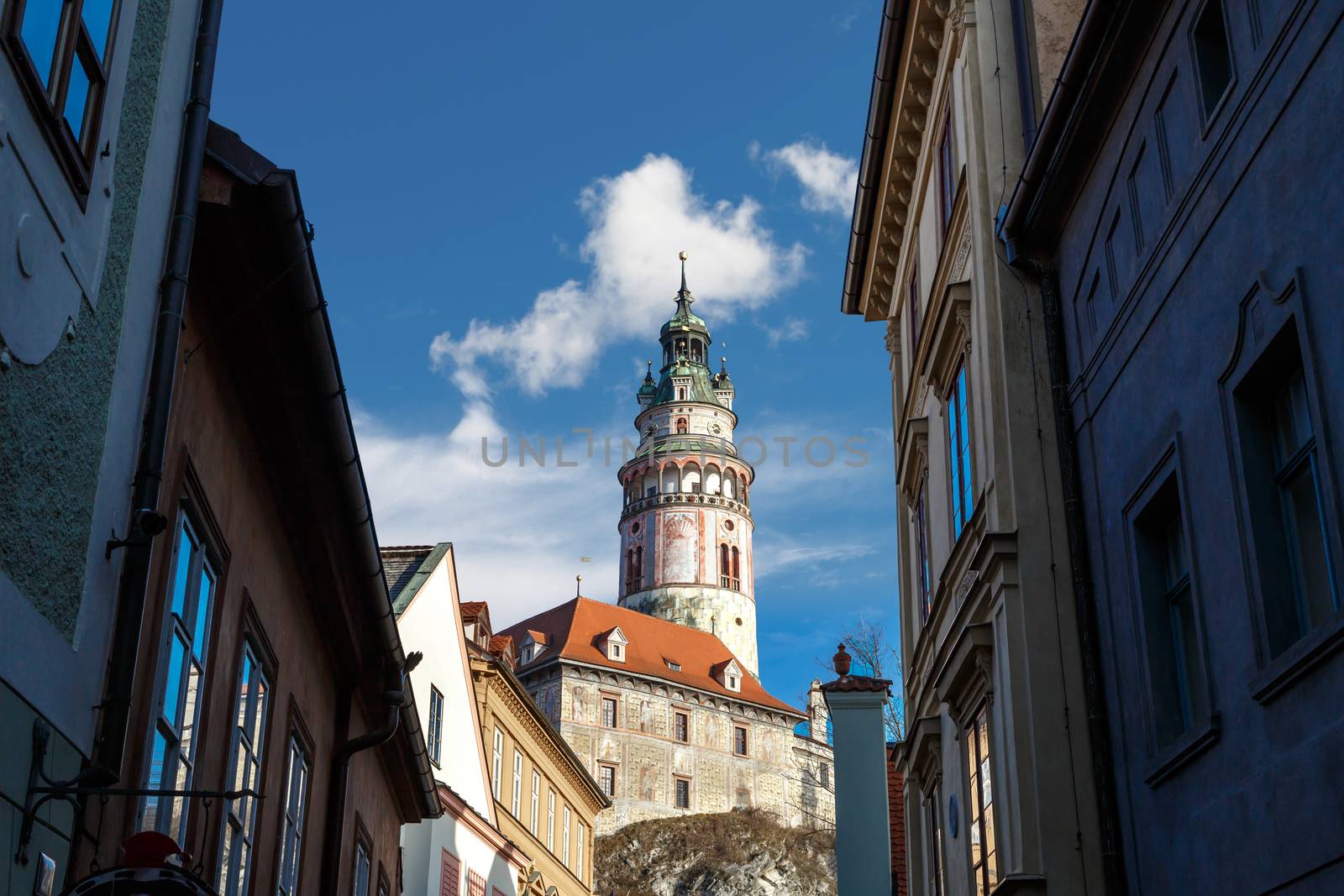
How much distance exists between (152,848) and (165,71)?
3566mm

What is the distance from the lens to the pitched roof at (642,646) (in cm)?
7950

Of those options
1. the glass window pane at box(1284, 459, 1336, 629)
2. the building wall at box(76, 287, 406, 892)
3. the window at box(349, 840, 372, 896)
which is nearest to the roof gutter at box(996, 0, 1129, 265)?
the glass window pane at box(1284, 459, 1336, 629)

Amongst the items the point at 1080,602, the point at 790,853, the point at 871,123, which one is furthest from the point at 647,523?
the point at 1080,602

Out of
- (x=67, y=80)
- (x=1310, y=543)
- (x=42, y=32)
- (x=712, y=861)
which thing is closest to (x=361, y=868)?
(x=1310, y=543)

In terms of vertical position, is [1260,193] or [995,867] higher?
[1260,193]

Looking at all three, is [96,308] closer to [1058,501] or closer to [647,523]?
[1058,501]

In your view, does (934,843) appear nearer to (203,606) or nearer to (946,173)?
(946,173)

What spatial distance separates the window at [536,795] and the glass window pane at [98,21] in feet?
85.3

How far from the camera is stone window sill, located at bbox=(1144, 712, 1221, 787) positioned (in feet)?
25.2

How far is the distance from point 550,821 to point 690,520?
210ft

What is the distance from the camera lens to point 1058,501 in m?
10.6

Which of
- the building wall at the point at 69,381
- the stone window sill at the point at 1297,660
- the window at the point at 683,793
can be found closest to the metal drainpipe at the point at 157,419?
the building wall at the point at 69,381

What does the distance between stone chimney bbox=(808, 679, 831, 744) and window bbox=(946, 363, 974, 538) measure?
75.2 metres

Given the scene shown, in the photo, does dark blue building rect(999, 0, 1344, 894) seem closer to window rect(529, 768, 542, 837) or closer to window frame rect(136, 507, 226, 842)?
window frame rect(136, 507, 226, 842)
